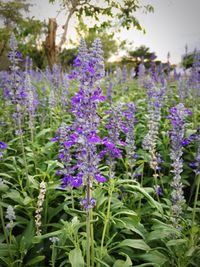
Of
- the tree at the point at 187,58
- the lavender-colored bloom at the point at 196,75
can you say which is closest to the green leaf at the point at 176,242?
the lavender-colored bloom at the point at 196,75

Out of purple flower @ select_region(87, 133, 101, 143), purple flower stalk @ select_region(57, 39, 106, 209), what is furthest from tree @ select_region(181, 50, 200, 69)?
purple flower @ select_region(87, 133, 101, 143)

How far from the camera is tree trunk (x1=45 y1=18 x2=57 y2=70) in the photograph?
45.9ft

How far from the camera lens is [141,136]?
437cm

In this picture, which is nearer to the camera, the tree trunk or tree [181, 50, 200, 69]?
tree [181, 50, 200, 69]

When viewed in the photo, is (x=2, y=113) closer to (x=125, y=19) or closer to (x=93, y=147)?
(x=93, y=147)

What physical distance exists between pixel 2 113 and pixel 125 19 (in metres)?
7.61

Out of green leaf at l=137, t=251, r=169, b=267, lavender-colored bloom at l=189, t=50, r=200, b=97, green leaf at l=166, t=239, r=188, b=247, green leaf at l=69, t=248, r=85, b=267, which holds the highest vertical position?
lavender-colored bloom at l=189, t=50, r=200, b=97

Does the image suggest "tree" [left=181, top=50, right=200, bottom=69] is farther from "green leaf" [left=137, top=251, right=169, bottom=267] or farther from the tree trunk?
the tree trunk

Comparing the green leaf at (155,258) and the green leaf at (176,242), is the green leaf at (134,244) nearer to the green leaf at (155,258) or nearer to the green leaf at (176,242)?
the green leaf at (155,258)

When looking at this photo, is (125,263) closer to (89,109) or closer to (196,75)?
(89,109)

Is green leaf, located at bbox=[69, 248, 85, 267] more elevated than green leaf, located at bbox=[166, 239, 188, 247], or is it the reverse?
green leaf, located at bbox=[69, 248, 85, 267]

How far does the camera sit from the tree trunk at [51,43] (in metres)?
14.0

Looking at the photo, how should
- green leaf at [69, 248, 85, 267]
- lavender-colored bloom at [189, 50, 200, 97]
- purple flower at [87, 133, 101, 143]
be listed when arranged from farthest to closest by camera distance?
lavender-colored bloom at [189, 50, 200, 97] < green leaf at [69, 248, 85, 267] < purple flower at [87, 133, 101, 143]

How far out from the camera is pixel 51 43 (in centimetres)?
1423
